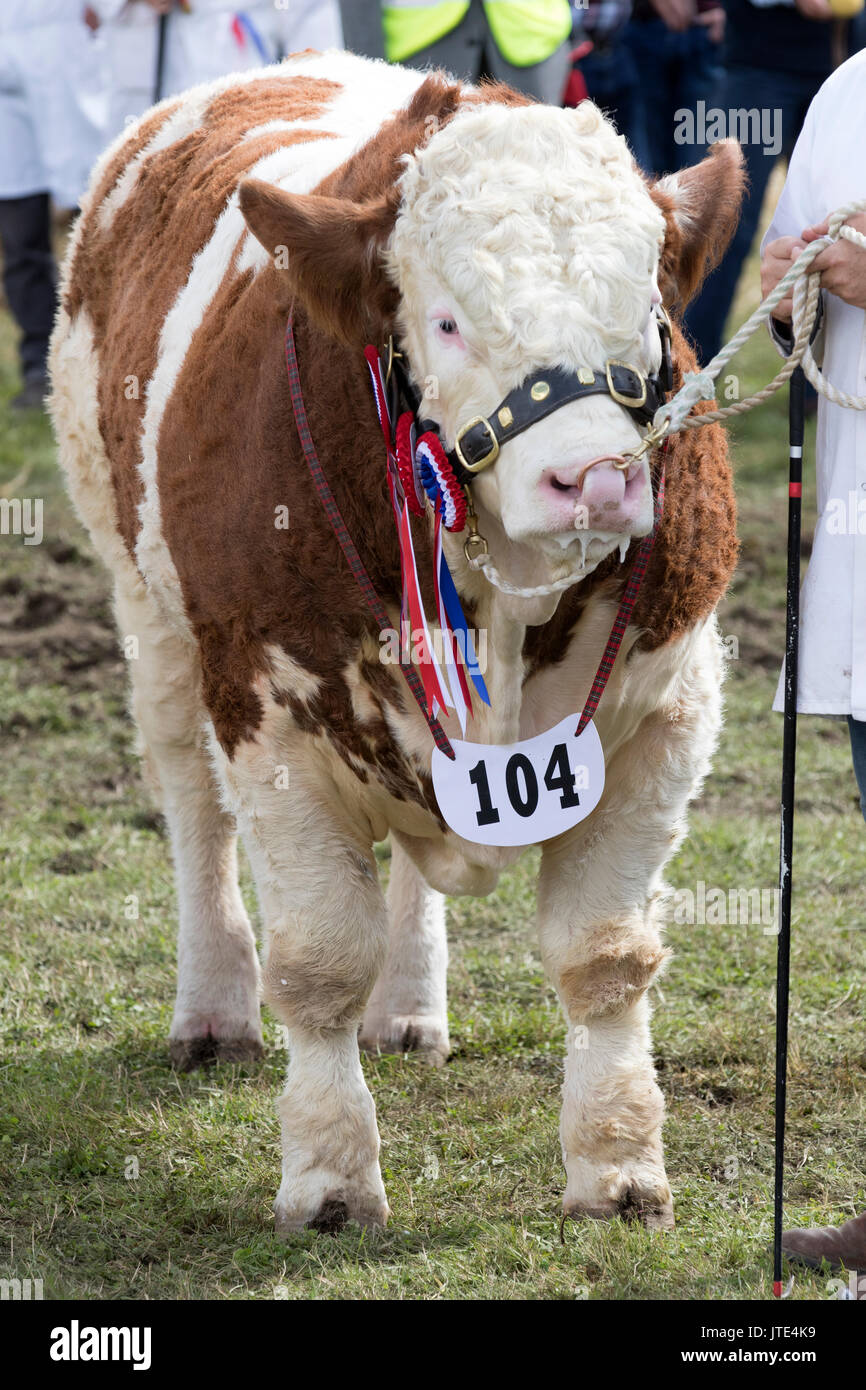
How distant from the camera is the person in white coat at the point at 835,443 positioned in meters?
3.08

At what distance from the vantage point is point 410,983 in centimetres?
437

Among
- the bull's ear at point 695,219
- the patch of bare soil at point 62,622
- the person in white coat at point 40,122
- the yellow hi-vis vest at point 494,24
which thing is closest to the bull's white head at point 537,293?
the bull's ear at point 695,219

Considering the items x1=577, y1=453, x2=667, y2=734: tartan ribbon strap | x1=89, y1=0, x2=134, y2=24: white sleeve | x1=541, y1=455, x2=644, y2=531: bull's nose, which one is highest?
x1=89, y1=0, x2=134, y2=24: white sleeve

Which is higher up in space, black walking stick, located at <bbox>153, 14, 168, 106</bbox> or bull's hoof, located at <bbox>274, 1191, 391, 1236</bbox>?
black walking stick, located at <bbox>153, 14, 168, 106</bbox>

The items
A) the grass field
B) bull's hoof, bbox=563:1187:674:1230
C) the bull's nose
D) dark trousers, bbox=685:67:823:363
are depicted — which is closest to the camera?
the bull's nose

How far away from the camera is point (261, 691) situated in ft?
11.1

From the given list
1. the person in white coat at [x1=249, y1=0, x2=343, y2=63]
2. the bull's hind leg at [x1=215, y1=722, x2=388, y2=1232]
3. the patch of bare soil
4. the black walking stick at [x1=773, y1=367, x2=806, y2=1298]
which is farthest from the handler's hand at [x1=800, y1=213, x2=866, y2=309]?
the person in white coat at [x1=249, y1=0, x2=343, y2=63]

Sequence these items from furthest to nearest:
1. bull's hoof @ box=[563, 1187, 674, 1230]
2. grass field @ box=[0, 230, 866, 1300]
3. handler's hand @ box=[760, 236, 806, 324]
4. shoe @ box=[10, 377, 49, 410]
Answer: shoe @ box=[10, 377, 49, 410]
bull's hoof @ box=[563, 1187, 674, 1230]
grass field @ box=[0, 230, 866, 1300]
handler's hand @ box=[760, 236, 806, 324]

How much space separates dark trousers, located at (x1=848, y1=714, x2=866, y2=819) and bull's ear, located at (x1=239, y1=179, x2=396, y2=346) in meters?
1.12

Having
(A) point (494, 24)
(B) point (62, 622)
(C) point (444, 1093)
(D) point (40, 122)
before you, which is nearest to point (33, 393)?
(D) point (40, 122)

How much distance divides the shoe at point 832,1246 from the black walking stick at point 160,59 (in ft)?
20.1

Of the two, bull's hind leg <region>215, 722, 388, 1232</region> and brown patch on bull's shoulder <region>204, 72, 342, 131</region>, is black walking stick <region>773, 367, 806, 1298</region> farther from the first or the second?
brown patch on bull's shoulder <region>204, 72, 342, 131</region>

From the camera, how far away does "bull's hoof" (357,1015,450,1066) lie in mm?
4328

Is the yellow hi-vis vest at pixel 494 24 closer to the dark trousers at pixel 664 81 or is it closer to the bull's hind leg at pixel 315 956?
the dark trousers at pixel 664 81
